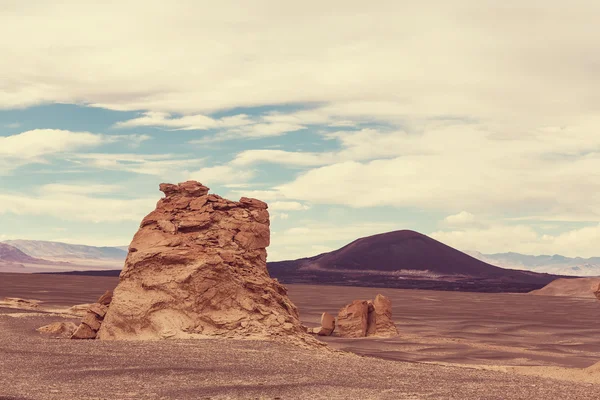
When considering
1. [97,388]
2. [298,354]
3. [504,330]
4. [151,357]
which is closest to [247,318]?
[298,354]

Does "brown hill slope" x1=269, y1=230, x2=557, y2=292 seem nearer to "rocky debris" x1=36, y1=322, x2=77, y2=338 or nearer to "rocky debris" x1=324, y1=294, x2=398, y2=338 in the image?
"rocky debris" x1=324, y1=294, x2=398, y2=338

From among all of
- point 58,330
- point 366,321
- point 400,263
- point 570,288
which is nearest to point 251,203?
point 58,330

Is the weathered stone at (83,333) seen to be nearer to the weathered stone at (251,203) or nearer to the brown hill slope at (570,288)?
the weathered stone at (251,203)

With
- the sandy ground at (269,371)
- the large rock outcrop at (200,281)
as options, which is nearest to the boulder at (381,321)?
the sandy ground at (269,371)

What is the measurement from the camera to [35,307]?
30.9 metres

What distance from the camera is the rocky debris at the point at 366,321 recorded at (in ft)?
82.1

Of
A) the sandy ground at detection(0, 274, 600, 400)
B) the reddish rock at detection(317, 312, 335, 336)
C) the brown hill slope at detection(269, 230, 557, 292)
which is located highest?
the brown hill slope at detection(269, 230, 557, 292)

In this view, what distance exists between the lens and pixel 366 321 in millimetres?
25484

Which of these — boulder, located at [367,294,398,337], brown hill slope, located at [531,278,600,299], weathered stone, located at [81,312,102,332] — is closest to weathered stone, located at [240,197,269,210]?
weathered stone, located at [81,312,102,332]

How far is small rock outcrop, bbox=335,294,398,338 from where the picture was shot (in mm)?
25031

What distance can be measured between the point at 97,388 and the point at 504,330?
2136 centimetres

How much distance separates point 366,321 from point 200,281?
353 inches

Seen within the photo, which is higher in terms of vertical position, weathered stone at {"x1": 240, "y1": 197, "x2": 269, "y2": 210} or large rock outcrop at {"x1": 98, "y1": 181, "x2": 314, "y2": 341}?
weathered stone at {"x1": 240, "y1": 197, "x2": 269, "y2": 210}

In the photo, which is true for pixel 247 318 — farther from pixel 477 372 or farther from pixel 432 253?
pixel 432 253
